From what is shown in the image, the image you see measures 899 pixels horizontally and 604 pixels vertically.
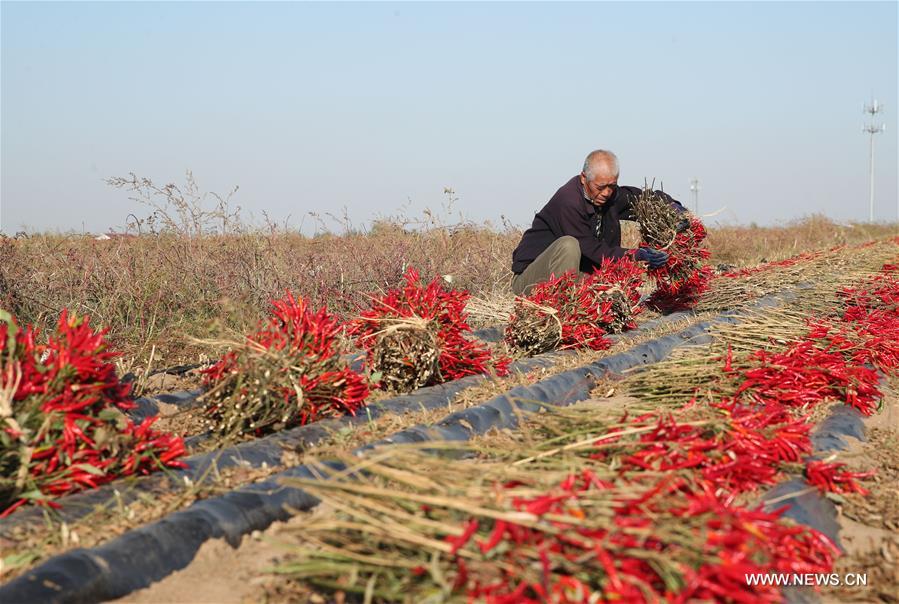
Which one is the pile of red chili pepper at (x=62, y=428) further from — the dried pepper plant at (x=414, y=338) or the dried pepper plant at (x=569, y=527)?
the dried pepper plant at (x=414, y=338)

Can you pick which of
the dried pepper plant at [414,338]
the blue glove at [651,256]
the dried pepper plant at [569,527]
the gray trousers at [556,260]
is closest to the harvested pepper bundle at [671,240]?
the blue glove at [651,256]

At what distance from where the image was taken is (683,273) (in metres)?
7.07

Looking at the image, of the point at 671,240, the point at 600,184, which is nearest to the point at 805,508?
the point at 600,184

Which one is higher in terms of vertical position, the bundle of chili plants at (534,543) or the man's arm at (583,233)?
the man's arm at (583,233)

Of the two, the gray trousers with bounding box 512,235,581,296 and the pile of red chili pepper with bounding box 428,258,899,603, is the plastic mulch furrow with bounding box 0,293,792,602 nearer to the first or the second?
the pile of red chili pepper with bounding box 428,258,899,603

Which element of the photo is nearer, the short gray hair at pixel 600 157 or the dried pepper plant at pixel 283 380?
the dried pepper plant at pixel 283 380

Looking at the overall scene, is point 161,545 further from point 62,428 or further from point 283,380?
point 283,380

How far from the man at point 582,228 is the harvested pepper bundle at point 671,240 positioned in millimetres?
137

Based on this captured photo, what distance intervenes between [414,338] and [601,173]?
2695 millimetres

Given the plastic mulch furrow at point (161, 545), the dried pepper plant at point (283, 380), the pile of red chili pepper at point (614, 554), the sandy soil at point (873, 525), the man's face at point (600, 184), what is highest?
the man's face at point (600, 184)

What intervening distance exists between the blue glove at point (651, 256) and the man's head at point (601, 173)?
1.79ft

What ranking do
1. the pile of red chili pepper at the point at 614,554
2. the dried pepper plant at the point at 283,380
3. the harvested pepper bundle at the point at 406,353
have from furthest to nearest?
the harvested pepper bundle at the point at 406,353, the dried pepper plant at the point at 283,380, the pile of red chili pepper at the point at 614,554

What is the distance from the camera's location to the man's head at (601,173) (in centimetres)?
648

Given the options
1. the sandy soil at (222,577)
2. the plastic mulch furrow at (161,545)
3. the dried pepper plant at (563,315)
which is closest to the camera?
the plastic mulch furrow at (161,545)
